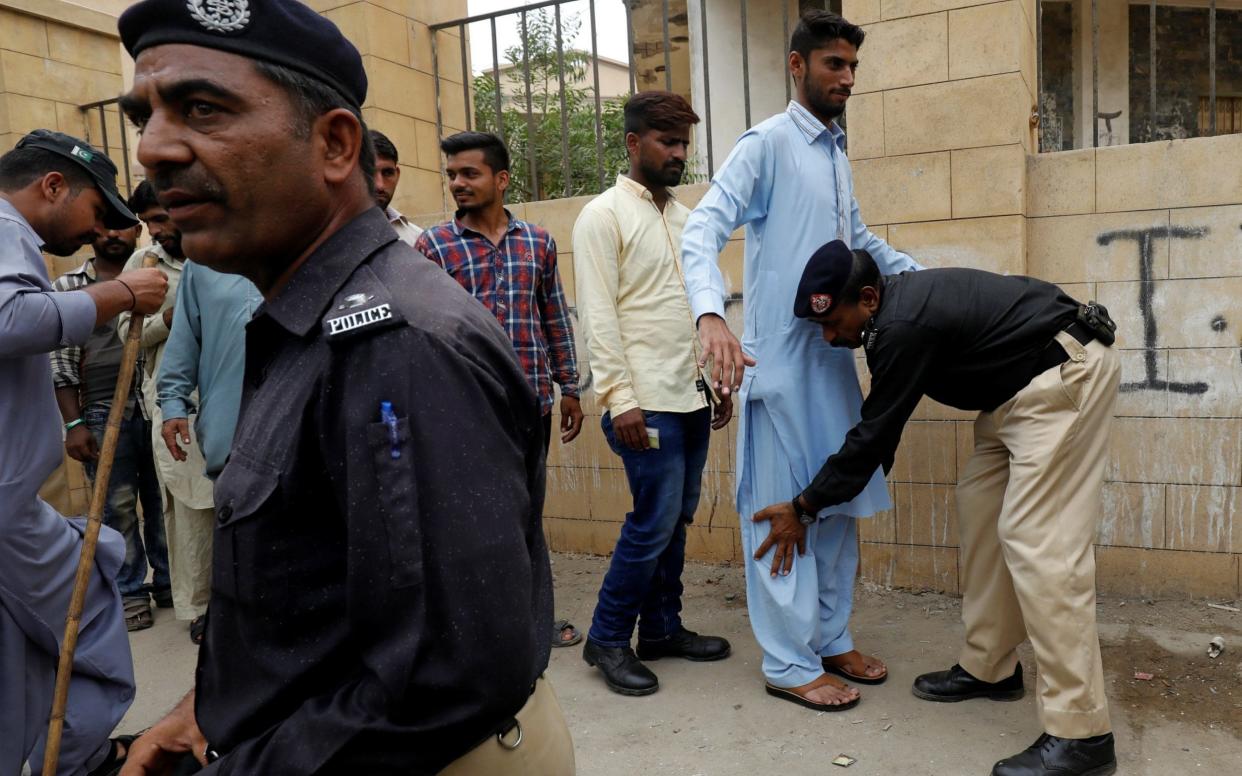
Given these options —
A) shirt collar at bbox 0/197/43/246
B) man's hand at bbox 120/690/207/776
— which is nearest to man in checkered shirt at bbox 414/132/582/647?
shirt collar at bbox 0/197/43/246

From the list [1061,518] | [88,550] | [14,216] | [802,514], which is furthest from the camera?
[802,514]

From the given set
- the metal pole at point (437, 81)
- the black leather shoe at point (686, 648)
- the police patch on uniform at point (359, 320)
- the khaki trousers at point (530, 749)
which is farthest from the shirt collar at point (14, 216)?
the metal pole at point (437, 81)

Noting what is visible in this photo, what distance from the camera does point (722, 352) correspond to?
289 cm

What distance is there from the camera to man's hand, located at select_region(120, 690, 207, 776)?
1.43 metres

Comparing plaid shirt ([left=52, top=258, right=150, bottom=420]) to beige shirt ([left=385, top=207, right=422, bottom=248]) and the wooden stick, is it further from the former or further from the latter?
the wooden stick

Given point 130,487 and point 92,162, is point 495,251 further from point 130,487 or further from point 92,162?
point 130,487

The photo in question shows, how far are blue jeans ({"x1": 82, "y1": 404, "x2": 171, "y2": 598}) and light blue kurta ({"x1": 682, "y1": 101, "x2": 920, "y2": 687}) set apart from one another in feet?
9.81

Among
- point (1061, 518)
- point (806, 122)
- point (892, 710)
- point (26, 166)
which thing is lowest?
point (892, 710)

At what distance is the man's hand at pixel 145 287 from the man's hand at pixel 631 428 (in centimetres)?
150

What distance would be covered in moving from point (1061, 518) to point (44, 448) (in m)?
2.92

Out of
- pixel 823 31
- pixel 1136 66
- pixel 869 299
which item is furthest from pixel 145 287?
pixel 1136 66

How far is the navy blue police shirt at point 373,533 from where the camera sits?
1011 mm

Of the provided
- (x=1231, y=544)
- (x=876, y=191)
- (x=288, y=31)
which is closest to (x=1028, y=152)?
(x=876, y=191)

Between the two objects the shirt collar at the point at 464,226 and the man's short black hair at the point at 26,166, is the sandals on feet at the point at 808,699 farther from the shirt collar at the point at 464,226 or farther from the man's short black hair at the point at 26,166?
the man's short black hair at the point at 26,166
